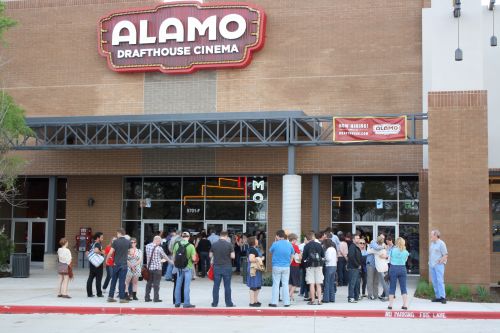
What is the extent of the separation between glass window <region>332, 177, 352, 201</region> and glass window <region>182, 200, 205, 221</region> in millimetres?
Answer: 5320

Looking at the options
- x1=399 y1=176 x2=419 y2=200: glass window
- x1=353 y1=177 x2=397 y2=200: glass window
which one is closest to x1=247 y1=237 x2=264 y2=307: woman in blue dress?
x1=353 y1=177 x2=397 y2=200: glass window

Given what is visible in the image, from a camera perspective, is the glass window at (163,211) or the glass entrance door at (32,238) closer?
the glass window at (163,211)

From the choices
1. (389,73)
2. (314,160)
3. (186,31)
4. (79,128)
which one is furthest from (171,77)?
(389,73)

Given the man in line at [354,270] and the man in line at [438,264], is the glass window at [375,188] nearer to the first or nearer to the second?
the man in line at [438,264]

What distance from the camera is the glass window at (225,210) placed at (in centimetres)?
2745

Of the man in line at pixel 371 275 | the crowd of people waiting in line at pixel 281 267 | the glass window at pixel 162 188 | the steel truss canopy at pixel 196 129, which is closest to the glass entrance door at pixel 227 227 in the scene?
the glass window at pixel 162 188

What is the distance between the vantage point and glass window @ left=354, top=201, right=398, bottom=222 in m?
26.1

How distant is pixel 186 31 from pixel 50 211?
9.10 meters

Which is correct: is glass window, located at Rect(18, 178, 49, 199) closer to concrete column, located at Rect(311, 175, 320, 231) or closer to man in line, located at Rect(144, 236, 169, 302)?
concrete column, located at Rect(311, 175, 320, 231)

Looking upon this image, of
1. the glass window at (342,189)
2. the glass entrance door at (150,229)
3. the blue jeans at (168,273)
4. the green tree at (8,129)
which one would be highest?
the green tree at (8,129)

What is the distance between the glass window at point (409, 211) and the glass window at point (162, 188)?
8807 mm

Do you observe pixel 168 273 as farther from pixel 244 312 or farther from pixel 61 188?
pixel 61 188

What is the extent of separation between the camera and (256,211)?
27234 millimetres

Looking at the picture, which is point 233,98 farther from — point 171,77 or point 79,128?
point 79,128
